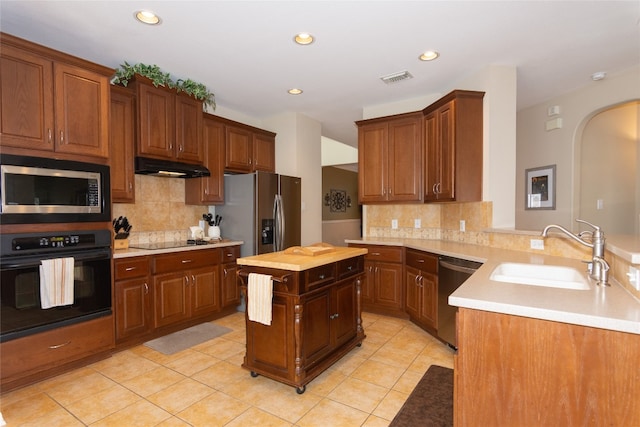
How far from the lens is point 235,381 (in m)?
2.44

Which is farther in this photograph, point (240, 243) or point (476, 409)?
point (240, 243)

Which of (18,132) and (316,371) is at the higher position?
(18,132)

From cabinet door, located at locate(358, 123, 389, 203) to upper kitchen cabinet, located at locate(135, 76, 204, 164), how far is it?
203 centimetres

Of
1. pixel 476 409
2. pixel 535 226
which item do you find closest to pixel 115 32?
pixel 476 409

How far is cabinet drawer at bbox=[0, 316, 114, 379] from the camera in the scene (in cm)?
217

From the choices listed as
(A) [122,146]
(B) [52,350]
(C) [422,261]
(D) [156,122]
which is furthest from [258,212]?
(B) [52,350]

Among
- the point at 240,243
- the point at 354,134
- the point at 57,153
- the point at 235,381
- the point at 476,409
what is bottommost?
the point at 235,381

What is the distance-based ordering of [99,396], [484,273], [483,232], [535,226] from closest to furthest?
[484,273] < [99,396] < [483,232] < [535,226]

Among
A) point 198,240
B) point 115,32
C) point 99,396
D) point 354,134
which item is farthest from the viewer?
point 354,134

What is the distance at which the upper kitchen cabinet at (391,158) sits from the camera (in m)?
3.89

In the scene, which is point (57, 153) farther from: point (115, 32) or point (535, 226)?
point (535, 226)

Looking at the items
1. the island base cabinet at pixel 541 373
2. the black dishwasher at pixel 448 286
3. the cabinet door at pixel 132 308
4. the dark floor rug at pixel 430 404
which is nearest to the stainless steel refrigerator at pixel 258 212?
the cabinet door at pixel 132 308

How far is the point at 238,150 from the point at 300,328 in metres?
2.86

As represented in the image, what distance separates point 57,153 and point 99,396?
1802mm
